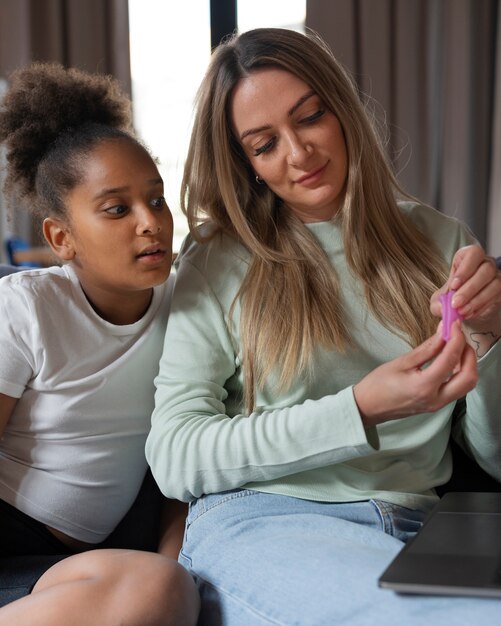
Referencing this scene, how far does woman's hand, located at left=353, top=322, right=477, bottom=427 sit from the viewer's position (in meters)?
1.03

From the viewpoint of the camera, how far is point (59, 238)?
54.8 inches

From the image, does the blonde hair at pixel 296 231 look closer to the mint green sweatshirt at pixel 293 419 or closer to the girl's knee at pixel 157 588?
the mint green sweatshirt at pixel 293 419

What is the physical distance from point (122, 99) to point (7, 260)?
2.71 meters

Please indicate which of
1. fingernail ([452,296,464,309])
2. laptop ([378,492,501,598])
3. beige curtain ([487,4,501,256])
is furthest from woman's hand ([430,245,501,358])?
beige curtain ([487,4,501,256])

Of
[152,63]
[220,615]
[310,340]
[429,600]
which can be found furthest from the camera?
[152,63]

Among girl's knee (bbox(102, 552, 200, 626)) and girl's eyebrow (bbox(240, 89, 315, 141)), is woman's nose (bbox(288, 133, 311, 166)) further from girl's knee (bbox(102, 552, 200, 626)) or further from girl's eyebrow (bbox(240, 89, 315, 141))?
girl's knee (bbox(102, 552, 200, 626))

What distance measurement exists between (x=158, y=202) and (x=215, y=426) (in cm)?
37

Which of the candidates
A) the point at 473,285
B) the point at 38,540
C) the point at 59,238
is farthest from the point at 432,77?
the point at 38,540

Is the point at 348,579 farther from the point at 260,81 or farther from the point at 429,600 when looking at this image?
the point at 260,81

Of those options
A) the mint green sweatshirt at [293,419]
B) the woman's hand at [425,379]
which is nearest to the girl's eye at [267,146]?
the mint green sweatshirt at [293,419]

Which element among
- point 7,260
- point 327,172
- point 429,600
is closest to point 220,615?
point 429,600

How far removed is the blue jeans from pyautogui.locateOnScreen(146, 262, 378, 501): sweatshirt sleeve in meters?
0.06

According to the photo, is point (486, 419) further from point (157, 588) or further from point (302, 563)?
point (157, 588)

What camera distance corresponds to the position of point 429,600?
86 centimetres
